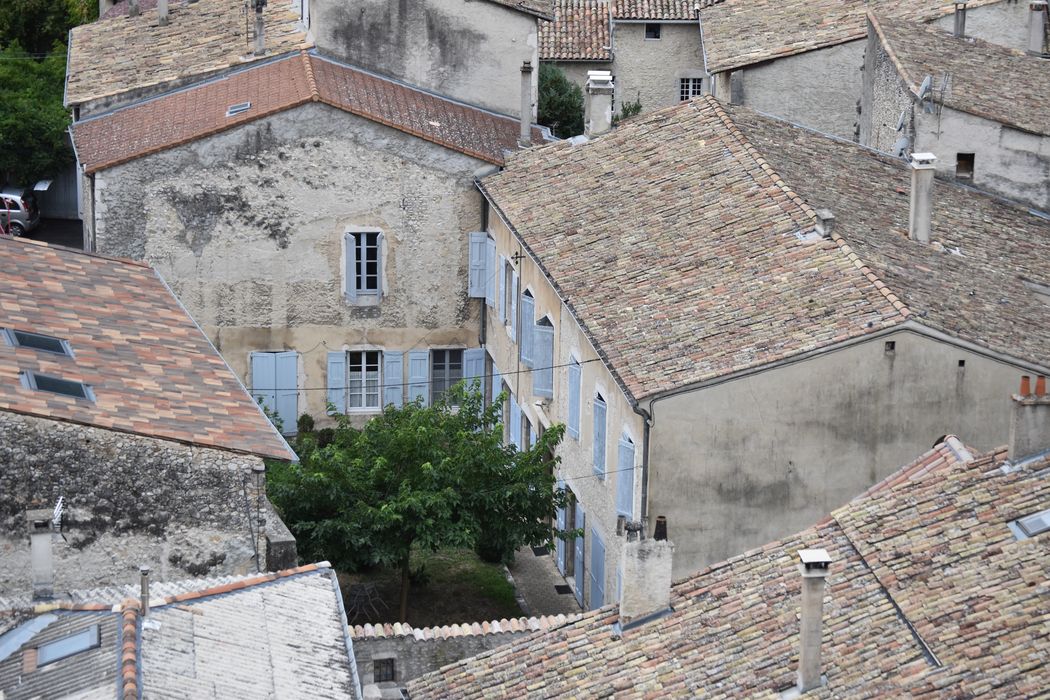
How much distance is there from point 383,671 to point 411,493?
365cm

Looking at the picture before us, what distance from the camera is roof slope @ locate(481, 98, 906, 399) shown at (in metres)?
28.9

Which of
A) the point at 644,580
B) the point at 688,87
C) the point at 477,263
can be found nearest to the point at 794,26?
the point at 477,263

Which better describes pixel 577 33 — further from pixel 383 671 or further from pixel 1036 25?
pixel 383 671

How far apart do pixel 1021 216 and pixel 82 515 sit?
18844 millimetres

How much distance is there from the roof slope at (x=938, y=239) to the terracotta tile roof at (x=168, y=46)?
12.0 meters

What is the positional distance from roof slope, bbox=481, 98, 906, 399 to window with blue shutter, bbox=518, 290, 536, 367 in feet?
4.54

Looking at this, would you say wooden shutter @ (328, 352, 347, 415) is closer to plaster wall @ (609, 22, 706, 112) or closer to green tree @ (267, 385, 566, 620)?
green tree @ (267, 385, 566, 620)

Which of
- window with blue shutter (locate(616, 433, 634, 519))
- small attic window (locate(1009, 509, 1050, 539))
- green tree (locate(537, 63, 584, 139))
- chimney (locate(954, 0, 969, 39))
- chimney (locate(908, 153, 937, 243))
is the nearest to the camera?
small attic window (locate(1009, 509, 1050, 539))

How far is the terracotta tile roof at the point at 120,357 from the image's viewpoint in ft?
82.8

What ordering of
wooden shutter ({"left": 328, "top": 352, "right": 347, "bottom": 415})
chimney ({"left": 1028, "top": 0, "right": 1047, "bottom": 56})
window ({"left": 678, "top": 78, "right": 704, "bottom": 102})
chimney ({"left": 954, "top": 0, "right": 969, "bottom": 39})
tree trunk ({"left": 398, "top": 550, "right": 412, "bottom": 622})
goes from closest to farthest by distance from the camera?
tree trunk ({"left": 398, "top": 550, "right": 412, "bottom": 622}) → wooden shutter ({"left": 328, "top": 352, "right": 347, "bottom": 415}) → chimney ({"left": 954, "top": 0, "right": 969, "bottom": 39}) → chimney ({"left": 1028, "top": 0, "right": 1047, "bottom": 56}) → window ({"left": 678, "top": 78, "right": 704, "bottom": 102})

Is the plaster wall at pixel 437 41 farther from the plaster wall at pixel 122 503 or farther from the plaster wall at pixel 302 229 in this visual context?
the plaster wall at pixel 122 503

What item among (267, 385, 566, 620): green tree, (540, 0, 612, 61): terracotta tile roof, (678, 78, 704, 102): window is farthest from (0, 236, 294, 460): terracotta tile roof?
(678, 78, 704, 102): window

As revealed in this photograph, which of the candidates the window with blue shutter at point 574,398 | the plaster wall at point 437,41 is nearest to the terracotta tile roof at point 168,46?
the plaster wall at point 437,41

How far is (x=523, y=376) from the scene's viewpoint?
3781 cm
